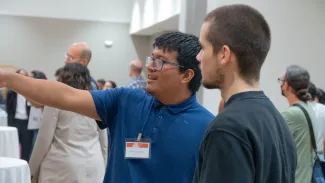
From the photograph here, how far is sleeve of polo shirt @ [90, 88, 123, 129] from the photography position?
5.59 ft

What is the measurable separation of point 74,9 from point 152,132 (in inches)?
409

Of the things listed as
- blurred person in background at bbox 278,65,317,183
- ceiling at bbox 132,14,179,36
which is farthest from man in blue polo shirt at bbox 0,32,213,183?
ceiling at bbox 132,14,179,36

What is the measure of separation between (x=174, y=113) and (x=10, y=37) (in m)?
10.3

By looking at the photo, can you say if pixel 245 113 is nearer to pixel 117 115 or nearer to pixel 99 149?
pixel 117 115

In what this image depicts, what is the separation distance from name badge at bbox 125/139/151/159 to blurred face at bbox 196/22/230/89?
0.61 meters

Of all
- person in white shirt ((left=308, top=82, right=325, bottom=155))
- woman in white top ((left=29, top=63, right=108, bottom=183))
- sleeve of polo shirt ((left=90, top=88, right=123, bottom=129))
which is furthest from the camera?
person in white shirt ((left=308, top=82, right=325, bottom=155))

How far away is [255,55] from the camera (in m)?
1.05

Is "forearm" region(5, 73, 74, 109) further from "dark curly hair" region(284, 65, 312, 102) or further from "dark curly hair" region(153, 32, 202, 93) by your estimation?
"dark curly hair" region(284, 65, 312, 102)

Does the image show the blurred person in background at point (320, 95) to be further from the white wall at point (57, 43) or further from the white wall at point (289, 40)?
the white wall at point (57, 43)

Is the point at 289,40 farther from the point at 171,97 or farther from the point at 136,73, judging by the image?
the point at 171,97

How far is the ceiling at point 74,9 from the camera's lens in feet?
37.0

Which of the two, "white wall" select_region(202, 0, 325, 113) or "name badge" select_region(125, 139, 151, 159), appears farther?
"white wall" select_region(202, 0, 325, 113)

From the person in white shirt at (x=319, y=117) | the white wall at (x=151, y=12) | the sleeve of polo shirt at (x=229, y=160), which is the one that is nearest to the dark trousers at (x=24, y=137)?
the white wall at (x=151, y=12)

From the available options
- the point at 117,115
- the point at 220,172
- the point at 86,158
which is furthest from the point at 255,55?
the point at 86,158
